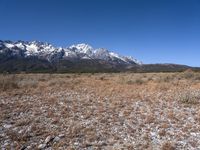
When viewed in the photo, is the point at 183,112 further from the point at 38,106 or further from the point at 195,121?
the point at 38,106

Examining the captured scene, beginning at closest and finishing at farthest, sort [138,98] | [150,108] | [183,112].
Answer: [183,112] < [150,108] < [138,98]

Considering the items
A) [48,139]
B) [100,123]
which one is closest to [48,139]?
[48,139]

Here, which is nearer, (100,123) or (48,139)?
(48,139)

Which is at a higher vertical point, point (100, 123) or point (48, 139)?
point (100, 123)

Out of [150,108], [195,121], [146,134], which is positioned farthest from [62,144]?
[150,108]

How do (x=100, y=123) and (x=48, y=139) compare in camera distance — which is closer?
(x=48, y=139)

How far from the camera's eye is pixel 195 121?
1452 cm

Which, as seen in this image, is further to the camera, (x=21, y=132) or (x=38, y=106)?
(x=38, y=106)

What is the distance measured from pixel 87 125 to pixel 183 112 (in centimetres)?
625

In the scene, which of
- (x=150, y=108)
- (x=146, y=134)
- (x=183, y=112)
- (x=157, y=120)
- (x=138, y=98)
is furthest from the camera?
(x=138, y=98)

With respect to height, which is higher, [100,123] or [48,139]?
[100,123]

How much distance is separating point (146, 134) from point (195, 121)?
3.61m

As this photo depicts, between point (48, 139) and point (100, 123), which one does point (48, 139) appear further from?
point (100, 123)

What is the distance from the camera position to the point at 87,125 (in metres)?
13.7
